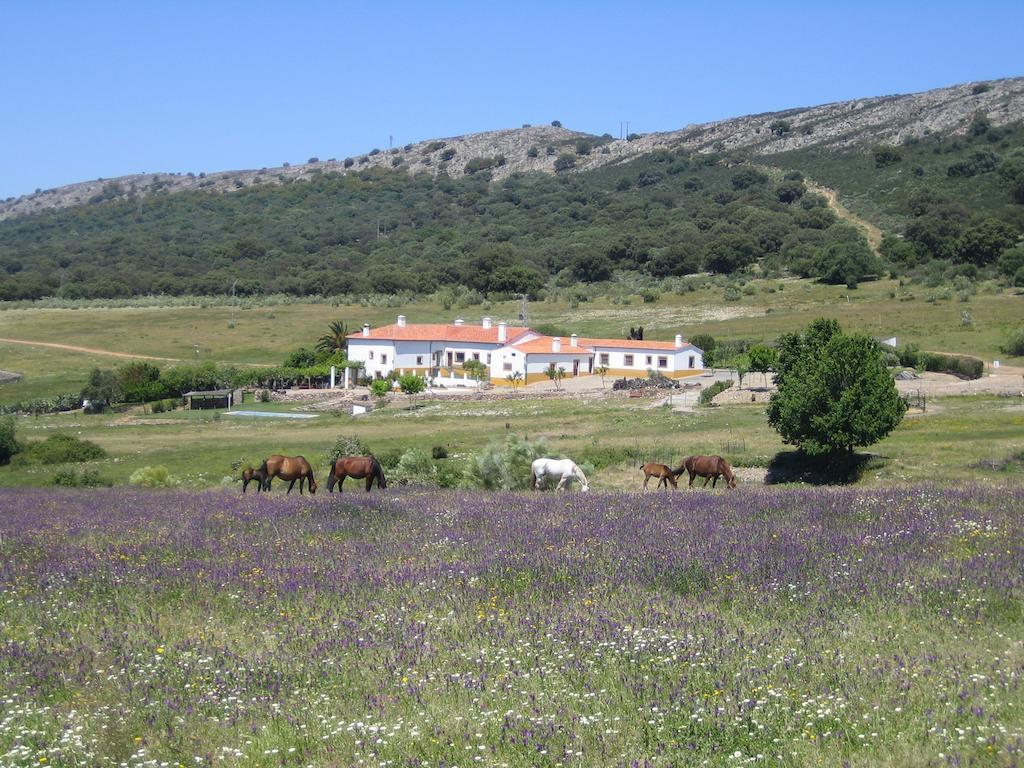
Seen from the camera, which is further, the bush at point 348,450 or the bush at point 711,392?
the bush at point 711,392

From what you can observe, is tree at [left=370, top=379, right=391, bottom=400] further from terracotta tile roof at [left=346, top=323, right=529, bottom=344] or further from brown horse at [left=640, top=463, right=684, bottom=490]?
brown horse at [left=640, top=463, right=684, bottom=490]

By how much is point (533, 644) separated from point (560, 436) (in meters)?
44.8

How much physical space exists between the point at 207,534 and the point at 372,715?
888 centimetres

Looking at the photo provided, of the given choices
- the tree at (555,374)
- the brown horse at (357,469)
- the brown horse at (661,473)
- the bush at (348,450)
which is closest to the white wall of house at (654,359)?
the tree at (555,374)

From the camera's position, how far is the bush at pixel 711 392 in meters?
65.9

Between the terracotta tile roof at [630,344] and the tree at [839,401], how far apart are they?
155 feet

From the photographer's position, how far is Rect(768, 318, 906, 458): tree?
37.9m

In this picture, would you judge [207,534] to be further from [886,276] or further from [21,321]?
[21,321]

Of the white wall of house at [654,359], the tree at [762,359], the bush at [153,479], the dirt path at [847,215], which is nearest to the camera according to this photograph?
the bush at [153,479]

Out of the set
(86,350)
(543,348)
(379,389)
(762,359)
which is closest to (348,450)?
(762,359)

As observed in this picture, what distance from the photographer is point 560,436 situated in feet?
A: 177

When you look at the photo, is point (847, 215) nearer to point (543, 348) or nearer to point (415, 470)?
point (543, 348)

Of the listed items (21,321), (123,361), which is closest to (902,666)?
(123,361)

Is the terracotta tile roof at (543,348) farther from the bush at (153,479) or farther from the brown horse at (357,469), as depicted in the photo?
the brown horse at (357,469)
